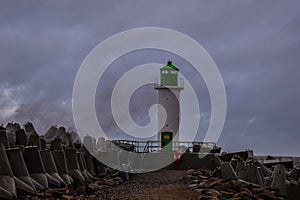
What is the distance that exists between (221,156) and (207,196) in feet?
44.5

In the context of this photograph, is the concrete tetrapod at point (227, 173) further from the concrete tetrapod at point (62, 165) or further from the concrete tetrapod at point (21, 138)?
the concrete tetrapod at point (21, 138)

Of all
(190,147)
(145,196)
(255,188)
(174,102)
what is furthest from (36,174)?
(174,102)

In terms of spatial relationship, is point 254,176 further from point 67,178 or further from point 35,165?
point 35,165

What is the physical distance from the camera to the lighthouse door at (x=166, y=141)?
1133 inches

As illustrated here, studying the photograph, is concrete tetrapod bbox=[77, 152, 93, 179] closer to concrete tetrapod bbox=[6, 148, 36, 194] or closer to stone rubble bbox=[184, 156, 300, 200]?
stone rubble bbox=[184, 156, 300, 200]

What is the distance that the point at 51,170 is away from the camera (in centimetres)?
1236

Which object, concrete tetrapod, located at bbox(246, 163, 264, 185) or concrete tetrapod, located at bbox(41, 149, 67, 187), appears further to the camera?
concrete tetrapod, located at bbox(246, 163, 264, 185)

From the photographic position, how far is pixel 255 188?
12.4 metres

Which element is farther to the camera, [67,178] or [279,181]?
[67,178]

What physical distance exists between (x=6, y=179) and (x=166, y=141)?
20066 millimetres

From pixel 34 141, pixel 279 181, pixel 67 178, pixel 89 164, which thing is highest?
pixel 34 141

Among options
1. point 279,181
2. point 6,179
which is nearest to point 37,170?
point 6,179

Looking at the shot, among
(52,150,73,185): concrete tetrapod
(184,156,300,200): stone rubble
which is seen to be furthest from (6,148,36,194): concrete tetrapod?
(184,156,300,200): stone rubble

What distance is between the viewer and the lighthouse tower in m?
29.3
